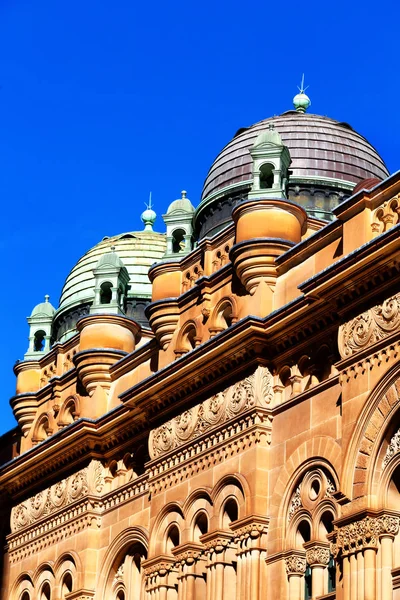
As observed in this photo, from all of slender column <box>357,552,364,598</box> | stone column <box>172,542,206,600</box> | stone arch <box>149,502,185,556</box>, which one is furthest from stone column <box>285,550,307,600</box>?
stone arch <box>149,502,185,556</box>

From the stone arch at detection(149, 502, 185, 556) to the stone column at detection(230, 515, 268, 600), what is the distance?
10.7 ft

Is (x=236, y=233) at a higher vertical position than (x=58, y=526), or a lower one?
higher

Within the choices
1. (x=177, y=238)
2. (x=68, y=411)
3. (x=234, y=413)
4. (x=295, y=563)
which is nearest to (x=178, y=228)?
(x=177, y=238)

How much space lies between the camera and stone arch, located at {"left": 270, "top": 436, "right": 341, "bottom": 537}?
110 ft

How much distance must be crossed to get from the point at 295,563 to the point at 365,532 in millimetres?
2864

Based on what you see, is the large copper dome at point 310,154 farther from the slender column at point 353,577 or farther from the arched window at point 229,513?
the slender column at point 353,577

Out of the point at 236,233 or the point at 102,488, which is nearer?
the point at 236,233

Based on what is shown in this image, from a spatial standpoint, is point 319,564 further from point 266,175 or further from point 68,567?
point 68,567

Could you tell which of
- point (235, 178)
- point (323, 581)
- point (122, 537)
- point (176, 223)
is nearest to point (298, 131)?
point (235, 178)

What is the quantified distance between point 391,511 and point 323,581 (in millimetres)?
2590

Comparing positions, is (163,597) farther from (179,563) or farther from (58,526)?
(58,526)

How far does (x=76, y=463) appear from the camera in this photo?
4309 centimetres

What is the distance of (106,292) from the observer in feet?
149

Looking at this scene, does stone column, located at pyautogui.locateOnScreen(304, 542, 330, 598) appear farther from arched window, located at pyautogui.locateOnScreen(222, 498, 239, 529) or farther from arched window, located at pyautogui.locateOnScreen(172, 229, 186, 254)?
arched window, located at pyautogui.locateOnScreen(172, 229, 186, 254)
